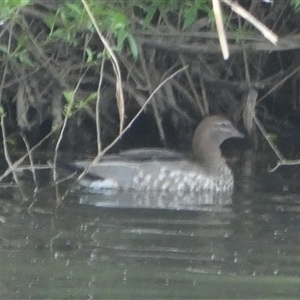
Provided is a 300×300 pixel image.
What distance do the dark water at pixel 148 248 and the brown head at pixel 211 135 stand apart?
1186mm

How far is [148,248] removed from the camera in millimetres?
7156

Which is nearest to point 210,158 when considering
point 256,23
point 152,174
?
point 152,174

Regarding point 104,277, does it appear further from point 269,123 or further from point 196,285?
point 269,123

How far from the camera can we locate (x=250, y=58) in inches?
440

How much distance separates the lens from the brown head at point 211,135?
10.5 m

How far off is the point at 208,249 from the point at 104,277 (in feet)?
3.17

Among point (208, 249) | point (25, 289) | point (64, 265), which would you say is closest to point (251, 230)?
point (208, 249)

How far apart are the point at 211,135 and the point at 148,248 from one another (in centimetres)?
358

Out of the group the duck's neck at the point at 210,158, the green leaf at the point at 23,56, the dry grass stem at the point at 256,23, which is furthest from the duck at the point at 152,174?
the dry grass stem at the point at 256,23

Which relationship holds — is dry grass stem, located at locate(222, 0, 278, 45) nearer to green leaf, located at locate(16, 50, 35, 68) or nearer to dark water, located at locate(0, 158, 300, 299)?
dark water, located at locate(0, 158, 300, 299)

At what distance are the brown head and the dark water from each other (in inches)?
46.7

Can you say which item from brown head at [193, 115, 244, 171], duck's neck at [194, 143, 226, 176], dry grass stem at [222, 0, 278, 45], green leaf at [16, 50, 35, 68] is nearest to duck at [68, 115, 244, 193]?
duck's neck at [194, 143, 226, 176]

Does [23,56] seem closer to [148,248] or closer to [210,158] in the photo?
[148,248]

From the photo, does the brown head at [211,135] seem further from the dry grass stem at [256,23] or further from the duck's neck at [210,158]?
the dry grass stem at [256,23]
